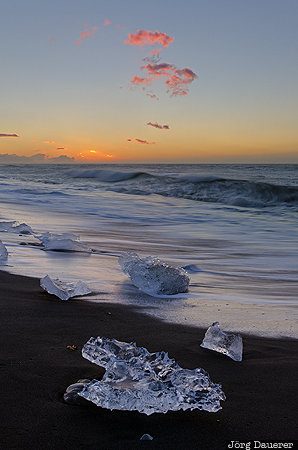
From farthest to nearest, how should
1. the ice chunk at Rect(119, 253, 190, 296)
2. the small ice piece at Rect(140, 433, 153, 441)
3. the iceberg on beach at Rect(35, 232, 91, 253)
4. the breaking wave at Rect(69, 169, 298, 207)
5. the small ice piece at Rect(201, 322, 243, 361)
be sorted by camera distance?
the breaking wave at Rect(69, 169, 298, 207) < the iceberg on beach at Rect(35, 232, 91, 253) < the ice chunk at Rect(119, 253, 190, 296) < the small ice piece at Rect(201, 322, 243, 361) < the small ice piece at Rect(140, 433, 153, 441)

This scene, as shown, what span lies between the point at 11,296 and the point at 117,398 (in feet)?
4.51

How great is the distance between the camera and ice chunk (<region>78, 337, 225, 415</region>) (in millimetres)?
1276

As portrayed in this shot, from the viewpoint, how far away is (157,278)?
2896 millimetres

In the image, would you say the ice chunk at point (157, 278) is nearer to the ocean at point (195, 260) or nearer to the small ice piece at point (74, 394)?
Answer: the ocean at point (195, 260)

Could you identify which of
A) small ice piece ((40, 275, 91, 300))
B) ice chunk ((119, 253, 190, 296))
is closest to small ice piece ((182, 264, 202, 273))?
ice chunk ((119, 253, 190, 296))

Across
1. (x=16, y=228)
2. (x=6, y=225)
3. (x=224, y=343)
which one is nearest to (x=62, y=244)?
(x=16, y=228)

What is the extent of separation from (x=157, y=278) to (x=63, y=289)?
69 cm

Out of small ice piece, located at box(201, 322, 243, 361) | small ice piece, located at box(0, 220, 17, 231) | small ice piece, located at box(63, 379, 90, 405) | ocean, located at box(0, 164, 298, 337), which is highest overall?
small ice piece, located at box(0, 220, 17, 231)

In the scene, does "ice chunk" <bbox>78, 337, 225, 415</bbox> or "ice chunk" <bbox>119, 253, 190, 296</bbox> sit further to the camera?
"ice chunk" <bbox>119, 253, 190, 296</bbox>

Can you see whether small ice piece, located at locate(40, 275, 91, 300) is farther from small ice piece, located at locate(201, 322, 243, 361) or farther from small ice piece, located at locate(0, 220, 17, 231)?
small ice piece, located at locate(0, 220, 17, 231)

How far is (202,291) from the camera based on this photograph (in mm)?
3141

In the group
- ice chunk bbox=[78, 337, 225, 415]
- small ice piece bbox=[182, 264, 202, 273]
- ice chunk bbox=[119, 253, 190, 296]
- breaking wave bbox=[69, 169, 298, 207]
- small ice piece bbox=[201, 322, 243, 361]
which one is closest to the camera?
ice chunk bbox=[78, 337, 225, 415]

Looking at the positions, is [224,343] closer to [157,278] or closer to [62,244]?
[157,278]

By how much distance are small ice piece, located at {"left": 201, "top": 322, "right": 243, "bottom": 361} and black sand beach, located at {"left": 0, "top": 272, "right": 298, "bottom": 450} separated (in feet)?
0.11
